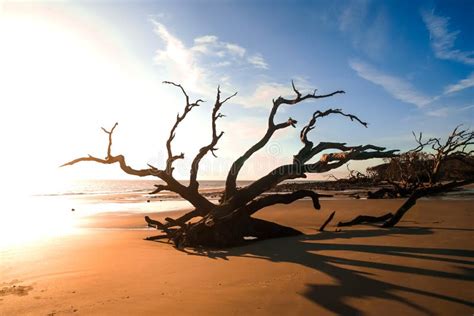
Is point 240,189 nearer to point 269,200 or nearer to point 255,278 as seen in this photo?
point 269,200

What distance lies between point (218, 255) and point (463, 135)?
17.0 m

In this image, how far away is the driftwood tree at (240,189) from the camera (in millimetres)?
8156

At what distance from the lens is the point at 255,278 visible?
4.91 meters

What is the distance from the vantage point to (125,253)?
7.20 meters

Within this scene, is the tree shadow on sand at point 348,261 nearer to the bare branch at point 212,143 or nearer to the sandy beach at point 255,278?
the sandy beach at point 255,278

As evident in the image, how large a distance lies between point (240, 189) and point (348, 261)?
3865 mm

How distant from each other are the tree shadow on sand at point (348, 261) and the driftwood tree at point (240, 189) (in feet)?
2.00

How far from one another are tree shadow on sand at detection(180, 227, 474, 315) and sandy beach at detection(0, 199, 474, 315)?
0.02 m

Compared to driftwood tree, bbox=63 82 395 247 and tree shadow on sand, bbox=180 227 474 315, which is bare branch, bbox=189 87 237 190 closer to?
driftwood tree, bbox=63 82 395 247

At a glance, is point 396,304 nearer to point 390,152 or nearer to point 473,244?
point 473,244

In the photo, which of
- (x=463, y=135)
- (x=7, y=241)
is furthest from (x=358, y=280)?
(x=463, y=135)

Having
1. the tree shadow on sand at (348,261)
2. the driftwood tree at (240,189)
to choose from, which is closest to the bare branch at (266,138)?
the driftwood tree at (240,189)

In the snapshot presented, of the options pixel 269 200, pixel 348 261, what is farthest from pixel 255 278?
pixel 269 200

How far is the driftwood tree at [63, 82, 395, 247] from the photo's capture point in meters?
8.16
